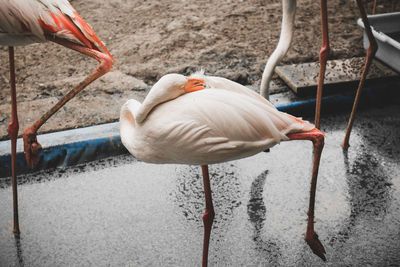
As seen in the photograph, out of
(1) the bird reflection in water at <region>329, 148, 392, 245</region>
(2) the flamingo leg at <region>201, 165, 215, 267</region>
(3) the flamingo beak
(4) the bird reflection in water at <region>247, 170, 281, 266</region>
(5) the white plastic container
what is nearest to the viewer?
(3) the flamingo beak

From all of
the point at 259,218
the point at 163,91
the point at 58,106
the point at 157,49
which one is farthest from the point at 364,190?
the point at 157,49

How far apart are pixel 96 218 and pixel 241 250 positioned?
0.88 meters

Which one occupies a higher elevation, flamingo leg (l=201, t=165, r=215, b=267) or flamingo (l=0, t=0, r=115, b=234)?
flamingo (l=0, t=0, r=115, b=234)

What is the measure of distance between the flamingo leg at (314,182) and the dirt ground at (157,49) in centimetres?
162

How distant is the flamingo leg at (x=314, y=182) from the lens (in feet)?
6.43

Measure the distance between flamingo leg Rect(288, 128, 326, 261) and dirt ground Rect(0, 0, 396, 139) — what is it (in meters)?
1.62

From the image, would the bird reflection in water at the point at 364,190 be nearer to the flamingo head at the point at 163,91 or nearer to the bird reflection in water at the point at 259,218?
the bird reflection in water at the point at 259,218

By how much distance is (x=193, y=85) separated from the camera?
1.93m

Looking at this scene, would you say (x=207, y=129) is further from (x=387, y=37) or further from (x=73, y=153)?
(x=387, y=37)

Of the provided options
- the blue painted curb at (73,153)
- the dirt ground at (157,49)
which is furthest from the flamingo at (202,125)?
the dirt ground at (157,49)

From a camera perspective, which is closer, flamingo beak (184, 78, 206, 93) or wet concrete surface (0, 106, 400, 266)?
flamingo beak (184, 78, 206, 93)

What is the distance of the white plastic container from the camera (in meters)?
3.36

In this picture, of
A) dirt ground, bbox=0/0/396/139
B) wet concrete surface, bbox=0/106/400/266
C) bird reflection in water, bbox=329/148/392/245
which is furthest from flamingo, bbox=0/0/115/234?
bird reflection in water, bbox=329/148/392/245

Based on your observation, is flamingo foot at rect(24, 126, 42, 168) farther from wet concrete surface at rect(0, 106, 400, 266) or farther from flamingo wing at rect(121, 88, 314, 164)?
wet concrete surface at rect(0, 106, 400, 266)
